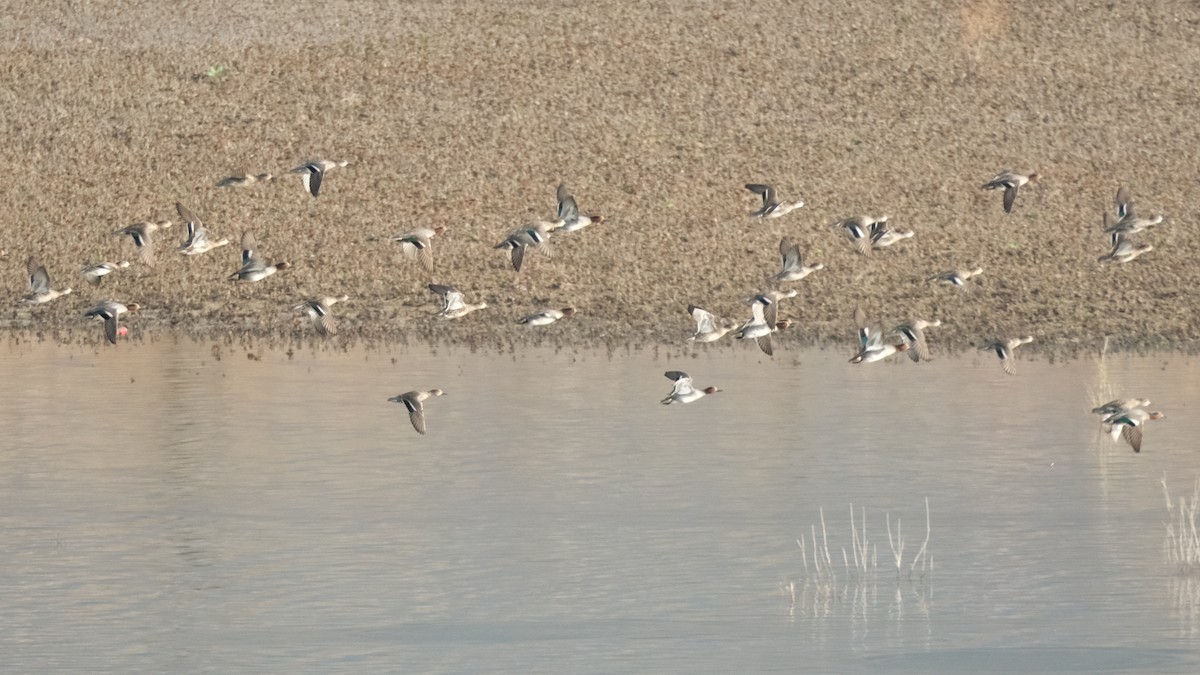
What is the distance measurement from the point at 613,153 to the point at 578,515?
36.9 meters

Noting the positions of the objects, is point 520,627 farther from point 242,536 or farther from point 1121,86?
point 1121,86

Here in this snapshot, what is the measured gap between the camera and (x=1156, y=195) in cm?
5925

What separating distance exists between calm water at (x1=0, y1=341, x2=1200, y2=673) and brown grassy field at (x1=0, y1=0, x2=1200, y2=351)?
18.3 ft

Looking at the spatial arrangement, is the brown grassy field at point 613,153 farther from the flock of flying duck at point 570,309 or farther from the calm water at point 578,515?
the flock of flying duck at point 570,309

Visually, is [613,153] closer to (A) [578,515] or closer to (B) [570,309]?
(B) [570,309]

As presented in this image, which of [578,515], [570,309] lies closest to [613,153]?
[570,309]

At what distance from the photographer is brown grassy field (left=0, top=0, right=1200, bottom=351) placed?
47500 millimetres

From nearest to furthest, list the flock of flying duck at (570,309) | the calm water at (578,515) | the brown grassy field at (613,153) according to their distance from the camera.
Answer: the calm water at (578,515) → the flock of flying duck at (570,309) → the brown grassy field at (613,153)

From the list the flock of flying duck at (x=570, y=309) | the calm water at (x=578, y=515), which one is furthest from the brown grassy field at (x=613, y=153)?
the flock of flying duck at (x=570, y=309)

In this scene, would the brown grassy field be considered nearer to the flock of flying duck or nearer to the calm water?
the calm water

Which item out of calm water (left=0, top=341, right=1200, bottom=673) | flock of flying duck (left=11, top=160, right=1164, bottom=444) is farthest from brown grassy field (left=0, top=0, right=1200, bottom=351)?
flock of flying duck (left=11, top=160, right=1164, bottom=444)

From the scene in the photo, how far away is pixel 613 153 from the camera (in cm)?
6238

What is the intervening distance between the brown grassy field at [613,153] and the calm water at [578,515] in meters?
5.59

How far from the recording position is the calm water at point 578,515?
19.7 meters
